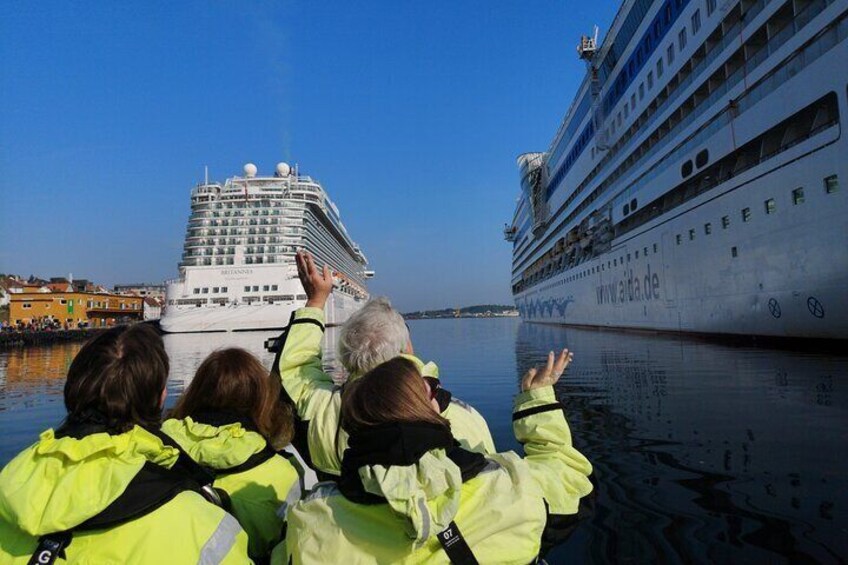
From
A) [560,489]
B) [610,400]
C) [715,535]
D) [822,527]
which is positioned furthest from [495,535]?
[610,400]

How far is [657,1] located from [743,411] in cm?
2302

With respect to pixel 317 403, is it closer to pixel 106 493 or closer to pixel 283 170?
pixel 106 493

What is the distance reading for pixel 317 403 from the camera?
2.36m

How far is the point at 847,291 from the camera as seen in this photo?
11.9 metres

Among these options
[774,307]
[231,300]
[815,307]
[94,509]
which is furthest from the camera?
[231,300]

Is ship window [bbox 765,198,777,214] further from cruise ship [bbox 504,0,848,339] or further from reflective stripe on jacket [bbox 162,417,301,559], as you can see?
reflective stripe on jacket [bbox 162,417,301,559]

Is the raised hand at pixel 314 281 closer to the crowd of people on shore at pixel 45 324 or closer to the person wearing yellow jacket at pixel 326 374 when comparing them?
the person wearing yellow jacket at pixel 326 374

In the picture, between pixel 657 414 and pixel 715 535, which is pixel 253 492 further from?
pixel 657 414

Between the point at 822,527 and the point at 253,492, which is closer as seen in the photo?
the point at 253,492

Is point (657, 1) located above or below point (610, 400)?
above

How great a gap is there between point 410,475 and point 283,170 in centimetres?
6462

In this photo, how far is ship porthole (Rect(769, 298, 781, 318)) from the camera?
567 inches

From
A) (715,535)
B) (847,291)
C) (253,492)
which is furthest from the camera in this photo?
(847,291)

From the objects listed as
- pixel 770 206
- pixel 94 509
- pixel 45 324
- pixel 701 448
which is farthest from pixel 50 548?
pixel 45 324
